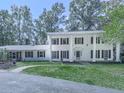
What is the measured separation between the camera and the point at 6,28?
84062 mm

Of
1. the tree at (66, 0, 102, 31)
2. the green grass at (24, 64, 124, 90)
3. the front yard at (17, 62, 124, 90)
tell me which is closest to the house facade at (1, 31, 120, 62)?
the tree at (66, 0, 102, 31)

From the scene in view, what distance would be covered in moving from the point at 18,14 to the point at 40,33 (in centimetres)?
765

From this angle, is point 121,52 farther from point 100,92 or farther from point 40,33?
point 100,92

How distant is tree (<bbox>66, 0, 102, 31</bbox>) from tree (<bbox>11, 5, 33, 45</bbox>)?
12228 mm

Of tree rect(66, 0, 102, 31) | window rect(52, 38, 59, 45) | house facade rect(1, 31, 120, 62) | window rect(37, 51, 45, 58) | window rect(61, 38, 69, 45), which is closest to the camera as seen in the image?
house facade rect(1, 31, 120, 62)

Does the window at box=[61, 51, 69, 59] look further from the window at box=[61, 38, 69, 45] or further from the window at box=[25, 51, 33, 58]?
the window at box=[25, 51, 33, 58]

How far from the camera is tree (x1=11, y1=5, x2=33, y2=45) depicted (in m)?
86.5

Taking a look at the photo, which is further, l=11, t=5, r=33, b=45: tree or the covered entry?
l=11, t=5, r=33, b=45: tree

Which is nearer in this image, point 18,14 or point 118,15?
point 118,15

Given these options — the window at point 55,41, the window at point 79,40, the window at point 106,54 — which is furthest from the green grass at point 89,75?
the window at point 55,41

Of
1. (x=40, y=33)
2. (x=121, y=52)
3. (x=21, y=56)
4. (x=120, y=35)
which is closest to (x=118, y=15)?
(x=120, y=35)

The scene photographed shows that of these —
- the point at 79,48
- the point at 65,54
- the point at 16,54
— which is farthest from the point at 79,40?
the point at 16,54

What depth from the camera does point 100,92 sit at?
1912cm

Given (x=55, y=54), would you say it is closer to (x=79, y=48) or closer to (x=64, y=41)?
(x=64, y=41)
